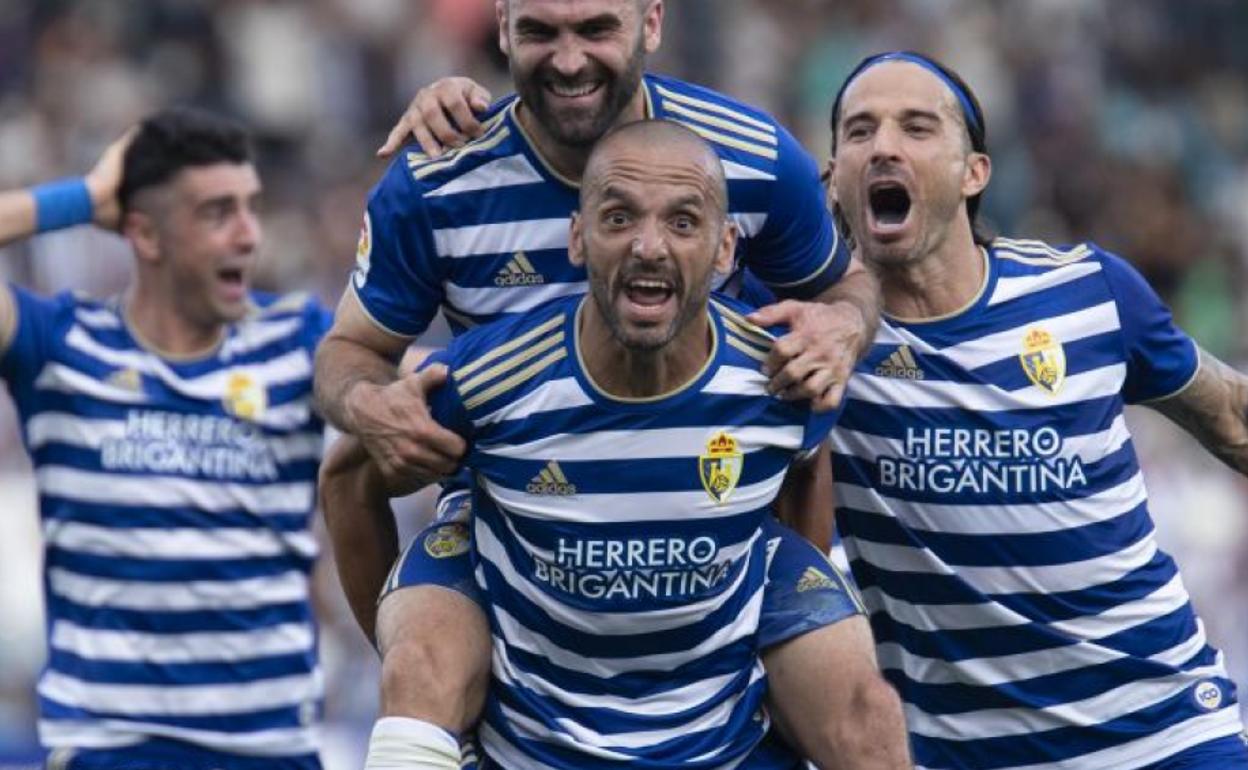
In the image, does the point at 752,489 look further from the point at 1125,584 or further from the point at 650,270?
the point at 1125,584

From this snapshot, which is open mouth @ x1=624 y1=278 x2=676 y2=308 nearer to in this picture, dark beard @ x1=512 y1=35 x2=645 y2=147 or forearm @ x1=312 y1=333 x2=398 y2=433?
dark beard @ x1=512 y1=35 x2=645 y2=147

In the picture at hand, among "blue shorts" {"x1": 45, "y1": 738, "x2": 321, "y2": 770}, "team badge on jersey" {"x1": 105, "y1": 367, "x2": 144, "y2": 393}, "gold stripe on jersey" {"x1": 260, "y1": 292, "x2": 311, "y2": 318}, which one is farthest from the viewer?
"gold stripe on jersey" {"x1": 260, "y1": 292, "x2": 311, "y2": 318}

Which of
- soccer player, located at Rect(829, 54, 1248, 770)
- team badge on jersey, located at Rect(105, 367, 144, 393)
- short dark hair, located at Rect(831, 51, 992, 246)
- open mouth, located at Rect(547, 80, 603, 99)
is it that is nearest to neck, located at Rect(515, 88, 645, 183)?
open mouth, located at Rect(547, 80, 603, 99)

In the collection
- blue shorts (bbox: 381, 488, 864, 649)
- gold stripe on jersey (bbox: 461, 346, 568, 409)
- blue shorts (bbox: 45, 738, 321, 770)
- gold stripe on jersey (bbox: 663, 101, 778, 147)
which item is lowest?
blue shorts (bbox: 45, 738, 321, 770)

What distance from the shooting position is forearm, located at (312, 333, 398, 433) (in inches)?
282

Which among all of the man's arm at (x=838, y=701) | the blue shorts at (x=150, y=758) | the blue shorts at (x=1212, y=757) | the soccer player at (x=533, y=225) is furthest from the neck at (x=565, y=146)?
the blue shorts at (x=150, y=758)

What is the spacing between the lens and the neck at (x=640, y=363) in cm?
683

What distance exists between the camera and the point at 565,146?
23.7 feet

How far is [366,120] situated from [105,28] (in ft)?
5.51

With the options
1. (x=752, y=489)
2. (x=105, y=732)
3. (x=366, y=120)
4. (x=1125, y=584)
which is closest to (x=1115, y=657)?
(x=1125, y=584)

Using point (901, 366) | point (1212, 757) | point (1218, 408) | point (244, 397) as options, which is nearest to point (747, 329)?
point (901, 366)

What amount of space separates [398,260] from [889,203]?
1464mm

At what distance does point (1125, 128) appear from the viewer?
18.2 m

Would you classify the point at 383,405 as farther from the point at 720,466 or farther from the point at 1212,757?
the point at 1212,757
